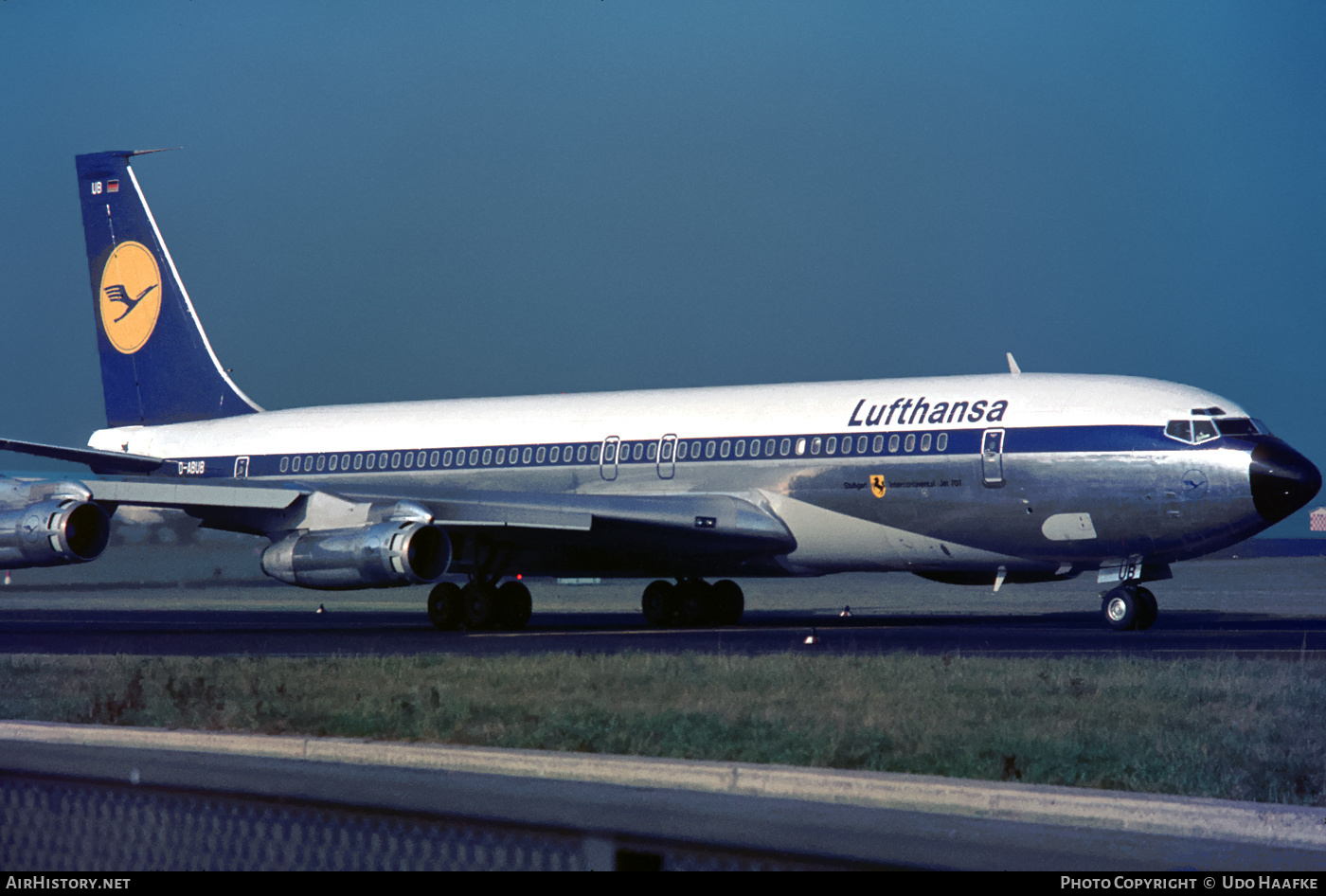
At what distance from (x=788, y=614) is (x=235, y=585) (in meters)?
26.4

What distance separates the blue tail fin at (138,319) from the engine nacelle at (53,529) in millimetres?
8777

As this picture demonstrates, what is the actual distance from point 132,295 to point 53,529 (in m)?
12.0

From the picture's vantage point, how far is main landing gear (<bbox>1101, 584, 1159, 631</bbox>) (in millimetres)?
23969

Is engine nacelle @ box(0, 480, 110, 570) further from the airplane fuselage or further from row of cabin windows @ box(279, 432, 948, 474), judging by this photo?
row of cabin windows @ box(279, 432, 948, 474)

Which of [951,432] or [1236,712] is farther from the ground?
[951,432]

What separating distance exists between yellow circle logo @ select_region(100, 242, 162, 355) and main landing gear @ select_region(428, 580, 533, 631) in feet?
40.2

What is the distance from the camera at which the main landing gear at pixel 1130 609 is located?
78.6ft

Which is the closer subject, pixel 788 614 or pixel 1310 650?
pixel 1310 650

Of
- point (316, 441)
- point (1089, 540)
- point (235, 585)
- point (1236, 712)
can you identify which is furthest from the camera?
point (235, 585)

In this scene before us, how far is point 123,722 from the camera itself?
13445 millimetres
